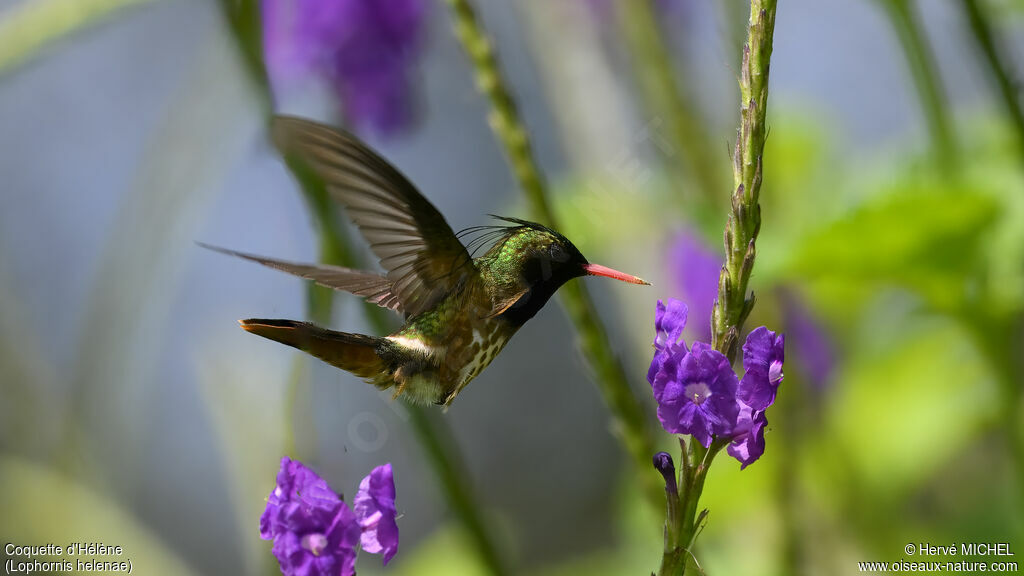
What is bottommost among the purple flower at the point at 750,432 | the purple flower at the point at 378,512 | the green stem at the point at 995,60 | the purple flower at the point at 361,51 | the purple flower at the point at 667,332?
the purple flower at the point at 378,512

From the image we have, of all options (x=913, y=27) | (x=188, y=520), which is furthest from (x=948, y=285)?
(x=188, y=520)

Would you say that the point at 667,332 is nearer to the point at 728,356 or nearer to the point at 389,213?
the point at 728,356

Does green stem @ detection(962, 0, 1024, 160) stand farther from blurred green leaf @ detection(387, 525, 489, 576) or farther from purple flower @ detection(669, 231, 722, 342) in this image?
blurred green leaf @ detection(387, 525, 489, 576)

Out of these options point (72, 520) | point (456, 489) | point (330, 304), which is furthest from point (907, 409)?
point (72, 520)

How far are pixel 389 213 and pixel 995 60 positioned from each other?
0.86m

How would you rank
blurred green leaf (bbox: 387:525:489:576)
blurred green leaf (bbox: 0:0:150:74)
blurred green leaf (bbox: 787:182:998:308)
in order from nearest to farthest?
Answer: blurred green leaf (bbox: 787:182:998:308)
blurred green leaf (bbox: 0:0:150:74)
blurred green leaf (bbox: 387:525:489:576)

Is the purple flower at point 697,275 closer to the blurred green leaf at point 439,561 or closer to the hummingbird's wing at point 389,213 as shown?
the blurred green leaf at point 439,561

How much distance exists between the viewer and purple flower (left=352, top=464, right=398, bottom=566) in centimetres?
82

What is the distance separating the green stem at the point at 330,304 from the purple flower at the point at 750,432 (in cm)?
59

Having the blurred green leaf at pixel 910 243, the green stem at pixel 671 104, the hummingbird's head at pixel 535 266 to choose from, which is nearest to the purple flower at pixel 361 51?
the green stem at pixel 671 104

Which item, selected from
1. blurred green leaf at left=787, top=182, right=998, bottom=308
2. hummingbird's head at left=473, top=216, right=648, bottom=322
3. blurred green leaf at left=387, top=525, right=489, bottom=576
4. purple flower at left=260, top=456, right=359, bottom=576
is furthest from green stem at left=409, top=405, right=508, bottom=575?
blurred green leaf at left=387, top=525, right=489, bottom=576

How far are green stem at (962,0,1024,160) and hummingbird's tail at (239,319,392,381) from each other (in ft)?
2.97

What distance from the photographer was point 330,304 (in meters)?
1.44

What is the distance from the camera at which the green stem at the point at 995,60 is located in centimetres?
126
